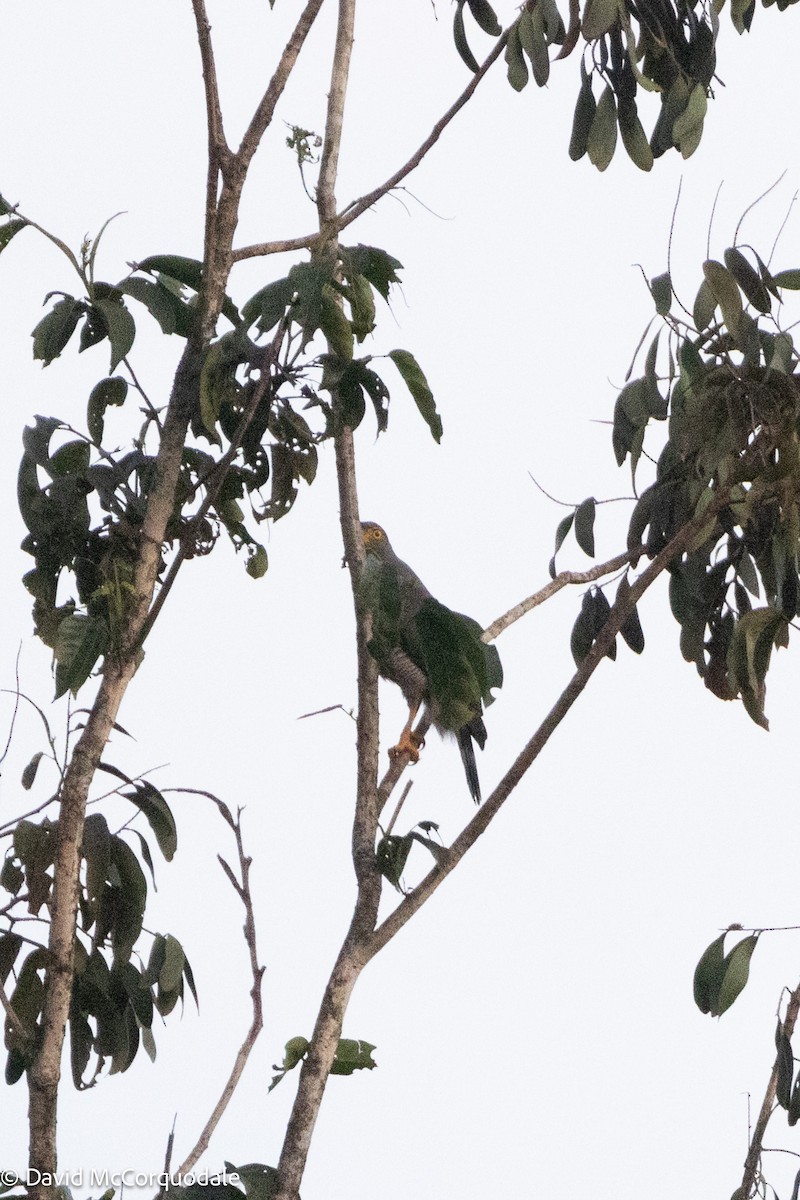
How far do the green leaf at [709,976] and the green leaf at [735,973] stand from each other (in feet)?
0.04

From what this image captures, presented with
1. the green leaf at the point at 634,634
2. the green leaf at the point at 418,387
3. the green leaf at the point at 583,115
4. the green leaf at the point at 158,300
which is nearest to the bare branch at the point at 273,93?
the green leaf at the point at 158,300

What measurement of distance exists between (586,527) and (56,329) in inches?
52.1

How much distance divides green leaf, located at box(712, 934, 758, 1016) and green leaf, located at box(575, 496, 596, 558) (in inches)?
37.4

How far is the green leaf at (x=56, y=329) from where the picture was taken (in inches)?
105

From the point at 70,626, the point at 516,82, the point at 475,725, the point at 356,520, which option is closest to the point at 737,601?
the point at 356,520

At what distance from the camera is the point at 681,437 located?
3.09 m

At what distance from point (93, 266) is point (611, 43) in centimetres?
161

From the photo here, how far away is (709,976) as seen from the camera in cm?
302

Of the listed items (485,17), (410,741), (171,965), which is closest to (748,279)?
(485,17)

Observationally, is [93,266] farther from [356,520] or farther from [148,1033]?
[148,1033]

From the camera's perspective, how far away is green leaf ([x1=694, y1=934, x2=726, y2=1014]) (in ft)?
9.89

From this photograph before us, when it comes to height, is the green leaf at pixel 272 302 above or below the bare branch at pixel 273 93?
below

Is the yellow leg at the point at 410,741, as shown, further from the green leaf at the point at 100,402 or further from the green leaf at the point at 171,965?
the green leaf at the point at 100,402

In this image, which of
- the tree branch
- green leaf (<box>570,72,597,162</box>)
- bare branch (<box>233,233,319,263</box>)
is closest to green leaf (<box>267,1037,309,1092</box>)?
the tree branch
